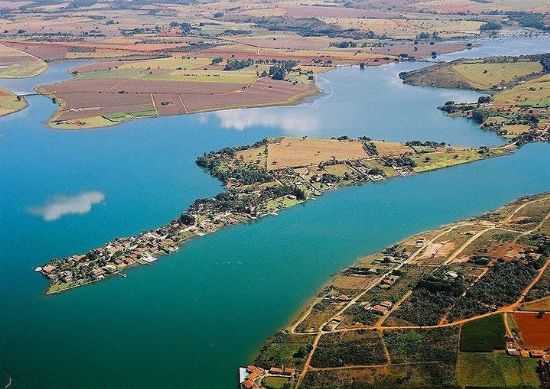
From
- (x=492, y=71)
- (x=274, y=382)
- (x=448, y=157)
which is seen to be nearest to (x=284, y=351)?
(x=274, y=382)

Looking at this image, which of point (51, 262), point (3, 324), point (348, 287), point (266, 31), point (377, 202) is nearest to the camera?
point (3, 324)

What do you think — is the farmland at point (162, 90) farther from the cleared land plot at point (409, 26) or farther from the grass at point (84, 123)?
the cleared land plot at point (409, 26)

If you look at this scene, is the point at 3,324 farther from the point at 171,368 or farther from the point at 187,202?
the point at 187,202

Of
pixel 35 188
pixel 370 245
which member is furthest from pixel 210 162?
pixel 370 245

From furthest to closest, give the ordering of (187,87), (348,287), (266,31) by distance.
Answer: (266,31)
(187,87)
(348,287)

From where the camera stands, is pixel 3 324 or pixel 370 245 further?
pixel 370 245

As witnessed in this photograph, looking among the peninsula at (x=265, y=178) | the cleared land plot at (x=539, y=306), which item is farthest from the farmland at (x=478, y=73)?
the cleared land plot at (x=539, y=306)
